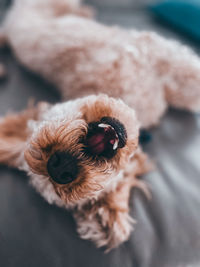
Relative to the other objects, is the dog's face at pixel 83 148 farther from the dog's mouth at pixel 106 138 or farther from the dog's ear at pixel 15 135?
the dog's ear at pixel 15 135

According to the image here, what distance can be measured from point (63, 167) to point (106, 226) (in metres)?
0.32

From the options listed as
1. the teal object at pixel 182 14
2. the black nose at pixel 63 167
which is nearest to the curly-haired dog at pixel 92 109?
the black nose at pixel 63 167

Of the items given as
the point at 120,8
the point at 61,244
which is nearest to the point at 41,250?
the point at 61,244

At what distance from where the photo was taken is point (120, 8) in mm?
1938

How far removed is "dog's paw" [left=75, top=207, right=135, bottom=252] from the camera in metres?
0.71

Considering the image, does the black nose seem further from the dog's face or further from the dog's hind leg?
the dog's hind leg

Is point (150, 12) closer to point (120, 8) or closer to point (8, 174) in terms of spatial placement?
point (120, 8)

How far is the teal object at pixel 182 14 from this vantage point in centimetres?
160

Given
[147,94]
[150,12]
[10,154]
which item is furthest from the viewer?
[150,12]

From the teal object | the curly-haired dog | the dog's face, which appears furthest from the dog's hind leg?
the teal object

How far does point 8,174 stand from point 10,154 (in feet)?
0.24

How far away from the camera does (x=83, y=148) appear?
0.61 m

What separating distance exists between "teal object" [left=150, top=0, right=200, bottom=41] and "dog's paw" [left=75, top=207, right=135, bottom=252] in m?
1.39

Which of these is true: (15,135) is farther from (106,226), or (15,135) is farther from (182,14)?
(182,14)
